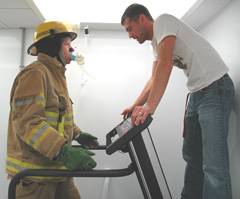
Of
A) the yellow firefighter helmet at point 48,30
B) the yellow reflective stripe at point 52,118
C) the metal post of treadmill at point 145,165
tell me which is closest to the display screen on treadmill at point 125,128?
the metal post of treadmill at point 145,165

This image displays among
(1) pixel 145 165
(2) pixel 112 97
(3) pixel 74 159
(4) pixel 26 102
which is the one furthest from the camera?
(2) pixel 112 97

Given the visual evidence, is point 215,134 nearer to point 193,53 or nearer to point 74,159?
point 193,53

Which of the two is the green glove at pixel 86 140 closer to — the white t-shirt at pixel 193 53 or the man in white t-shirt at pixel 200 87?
the man in white t-shirt at pixel 200 87

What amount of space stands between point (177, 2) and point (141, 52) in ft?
Result: 2.12

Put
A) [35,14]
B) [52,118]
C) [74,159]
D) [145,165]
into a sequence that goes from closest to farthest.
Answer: [145,165] → [74,159] → [52,118] → [35,14]

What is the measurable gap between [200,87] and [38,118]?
0.96 meters

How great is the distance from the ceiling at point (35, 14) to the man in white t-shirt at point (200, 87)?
0.67 metres

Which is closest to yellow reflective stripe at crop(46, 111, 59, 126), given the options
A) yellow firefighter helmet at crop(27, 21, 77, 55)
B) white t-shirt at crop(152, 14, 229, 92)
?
yellow firefighter helmet at crop(27, 21, 77, 55)

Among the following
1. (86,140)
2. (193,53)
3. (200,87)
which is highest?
(193,53)

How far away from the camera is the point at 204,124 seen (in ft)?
3.53

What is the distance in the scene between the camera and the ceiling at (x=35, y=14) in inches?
62.9

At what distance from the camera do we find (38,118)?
0.94m

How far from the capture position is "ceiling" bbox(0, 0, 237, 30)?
5.24 ft

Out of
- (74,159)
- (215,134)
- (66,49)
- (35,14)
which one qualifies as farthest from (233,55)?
(35,14)
